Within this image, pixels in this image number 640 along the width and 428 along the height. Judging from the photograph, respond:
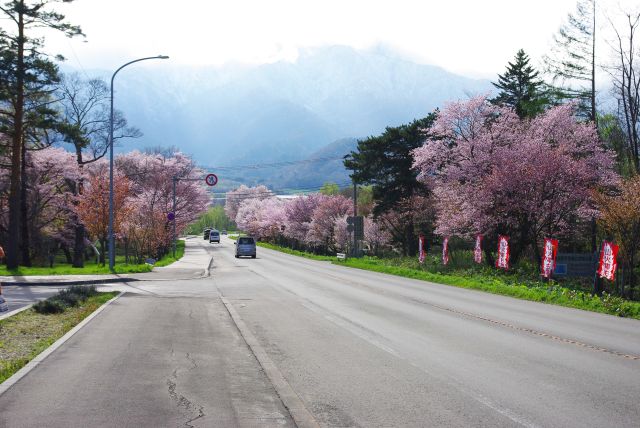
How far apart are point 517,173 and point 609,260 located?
1214 centimetres

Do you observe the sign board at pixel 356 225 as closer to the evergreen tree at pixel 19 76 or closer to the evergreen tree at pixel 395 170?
the evergreen tree at pixel 395 170

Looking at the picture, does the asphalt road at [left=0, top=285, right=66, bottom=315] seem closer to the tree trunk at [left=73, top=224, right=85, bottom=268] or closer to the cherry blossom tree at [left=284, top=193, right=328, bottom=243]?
the tree trunk at [left=73, top=224, right=85, bottom=268]

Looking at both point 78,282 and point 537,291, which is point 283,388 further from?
point 78,282

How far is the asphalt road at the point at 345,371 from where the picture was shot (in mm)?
6031

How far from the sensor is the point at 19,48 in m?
30.5

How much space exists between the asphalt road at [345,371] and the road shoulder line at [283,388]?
0.10 m

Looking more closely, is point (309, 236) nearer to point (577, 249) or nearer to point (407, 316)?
point (577, 249)

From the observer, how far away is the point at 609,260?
1972 centimetres

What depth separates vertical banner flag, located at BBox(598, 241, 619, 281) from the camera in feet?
63.9

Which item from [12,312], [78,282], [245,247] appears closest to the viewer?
[12,312]

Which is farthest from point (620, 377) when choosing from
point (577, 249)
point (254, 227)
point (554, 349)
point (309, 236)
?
point (254, 227)

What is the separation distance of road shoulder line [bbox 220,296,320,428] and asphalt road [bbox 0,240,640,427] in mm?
102

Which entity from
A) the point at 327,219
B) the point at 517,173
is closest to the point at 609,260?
the point at 517,173

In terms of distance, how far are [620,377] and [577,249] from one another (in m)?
36.4
